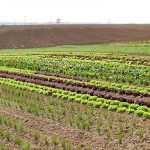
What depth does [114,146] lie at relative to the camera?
416 inches

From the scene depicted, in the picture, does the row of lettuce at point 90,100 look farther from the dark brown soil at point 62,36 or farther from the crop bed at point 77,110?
the dark brown soil at point 62,36


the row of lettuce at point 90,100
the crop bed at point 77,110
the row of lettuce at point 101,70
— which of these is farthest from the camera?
the row of lettuce at point 101,70

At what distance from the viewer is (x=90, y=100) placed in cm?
1592

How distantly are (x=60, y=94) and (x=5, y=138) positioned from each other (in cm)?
551

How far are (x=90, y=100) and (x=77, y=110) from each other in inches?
60.7

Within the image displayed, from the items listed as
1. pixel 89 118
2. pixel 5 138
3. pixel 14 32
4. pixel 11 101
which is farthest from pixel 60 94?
pixel 14 32

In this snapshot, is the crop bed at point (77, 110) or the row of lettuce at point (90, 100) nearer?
the crop bed at point (77, 110)

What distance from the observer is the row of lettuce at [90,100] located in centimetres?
1357

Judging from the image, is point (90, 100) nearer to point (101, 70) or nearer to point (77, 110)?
point (77, 110)

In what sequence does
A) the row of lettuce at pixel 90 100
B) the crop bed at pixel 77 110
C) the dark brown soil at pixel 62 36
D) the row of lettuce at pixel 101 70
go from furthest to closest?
the dark brown soil at pixel 62 36, the row of lettuce at pixel 101 70, the row of lettuce at pixel 90 100, the crop bed at pixel 77 110

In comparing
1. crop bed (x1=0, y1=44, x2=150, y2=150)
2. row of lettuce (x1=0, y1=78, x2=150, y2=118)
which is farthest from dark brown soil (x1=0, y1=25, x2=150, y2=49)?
row of lettuce (x1=0, y1=78, x2=150, y2=118)

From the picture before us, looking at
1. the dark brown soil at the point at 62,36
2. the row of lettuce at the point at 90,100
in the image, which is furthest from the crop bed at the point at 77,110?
the dark brown soil at the point at 62,36

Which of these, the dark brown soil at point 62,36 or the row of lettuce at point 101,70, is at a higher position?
the row of lettuce at point 101,70

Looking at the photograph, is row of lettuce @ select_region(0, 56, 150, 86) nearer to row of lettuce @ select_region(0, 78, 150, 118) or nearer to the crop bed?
the crop bed
